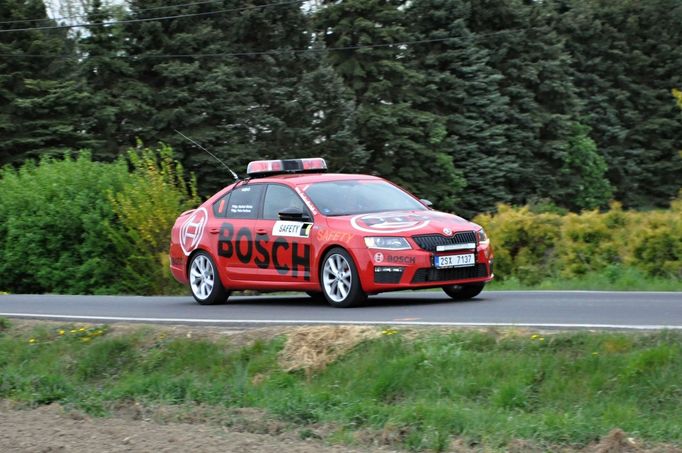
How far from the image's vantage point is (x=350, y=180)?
583 inches

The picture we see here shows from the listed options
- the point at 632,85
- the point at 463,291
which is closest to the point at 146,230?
the point at 463,291

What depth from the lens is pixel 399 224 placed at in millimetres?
13344

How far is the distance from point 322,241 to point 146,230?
40.9 feet

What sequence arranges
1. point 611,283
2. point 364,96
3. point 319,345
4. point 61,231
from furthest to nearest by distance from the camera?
point 364,96
point 61,231
point 611,283
point 319,345

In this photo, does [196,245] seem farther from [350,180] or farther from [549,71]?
[549,71]

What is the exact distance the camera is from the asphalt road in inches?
441

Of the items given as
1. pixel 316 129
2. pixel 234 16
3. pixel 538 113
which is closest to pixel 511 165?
pixel 538 113

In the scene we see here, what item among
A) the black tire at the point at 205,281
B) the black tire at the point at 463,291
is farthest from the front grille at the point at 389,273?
the black tire at the point at 205,281

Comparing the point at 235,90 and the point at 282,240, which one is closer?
the point at 282,240

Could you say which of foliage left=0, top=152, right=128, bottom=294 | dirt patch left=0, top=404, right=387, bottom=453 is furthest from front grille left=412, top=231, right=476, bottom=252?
foliage left=0, top=152, right=128, bottom=294

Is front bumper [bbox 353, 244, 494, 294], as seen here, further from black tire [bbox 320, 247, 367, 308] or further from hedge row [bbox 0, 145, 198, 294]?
hedge row [bbox 0, 145, 198, 294]

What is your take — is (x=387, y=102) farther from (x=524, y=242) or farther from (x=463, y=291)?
(x=463, y=291)

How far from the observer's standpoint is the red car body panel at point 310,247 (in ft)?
42.9

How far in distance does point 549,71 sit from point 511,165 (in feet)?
24.0
